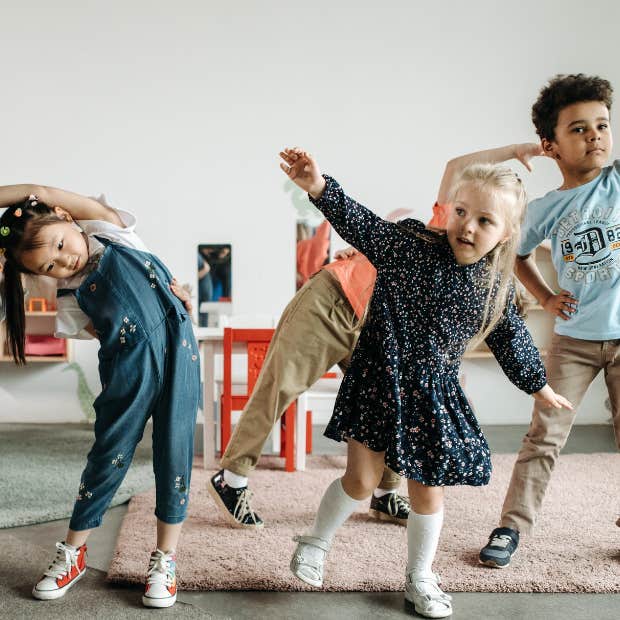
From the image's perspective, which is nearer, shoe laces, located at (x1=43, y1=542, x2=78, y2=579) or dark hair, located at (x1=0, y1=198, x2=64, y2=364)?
dark hair, located at (x1=0, y1=198, x2=64, y2=364)

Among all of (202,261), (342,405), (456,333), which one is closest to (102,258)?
(342,405)

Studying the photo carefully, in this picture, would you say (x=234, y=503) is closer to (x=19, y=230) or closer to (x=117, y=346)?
(x=117, y=346)

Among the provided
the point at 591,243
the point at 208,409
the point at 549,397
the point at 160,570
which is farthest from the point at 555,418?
the point at 208,409

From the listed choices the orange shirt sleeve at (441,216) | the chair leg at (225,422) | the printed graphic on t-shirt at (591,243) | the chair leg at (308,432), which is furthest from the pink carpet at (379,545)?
the orange shirt sleeve at (441,216)

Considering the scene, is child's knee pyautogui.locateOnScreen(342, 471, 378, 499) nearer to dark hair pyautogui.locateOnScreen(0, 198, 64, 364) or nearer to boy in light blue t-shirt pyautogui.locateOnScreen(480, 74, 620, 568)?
boy in light blue t-shirt pyautogui.locateOnScreen(480, 74, 620, 568)

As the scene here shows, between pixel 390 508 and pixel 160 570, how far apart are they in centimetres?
79

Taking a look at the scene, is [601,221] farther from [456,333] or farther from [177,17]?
[177,17]

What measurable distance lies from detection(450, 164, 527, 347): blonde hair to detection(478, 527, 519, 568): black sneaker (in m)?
0.59

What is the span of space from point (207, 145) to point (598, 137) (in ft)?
7.84

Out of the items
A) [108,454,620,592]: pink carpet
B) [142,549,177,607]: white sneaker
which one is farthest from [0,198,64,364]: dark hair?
[108,454,620,592]: pink carpet

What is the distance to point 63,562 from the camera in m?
1.58

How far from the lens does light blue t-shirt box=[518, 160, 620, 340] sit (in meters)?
1.76

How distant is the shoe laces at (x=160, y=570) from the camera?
1541 millimetres

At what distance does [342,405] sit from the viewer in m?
1.54
